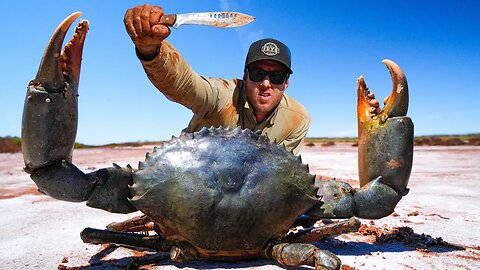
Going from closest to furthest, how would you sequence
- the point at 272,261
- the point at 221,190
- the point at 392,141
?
the point at 221,190, the point at 272,261, the point at 392,141

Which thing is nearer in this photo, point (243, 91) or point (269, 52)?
point (269, 52)

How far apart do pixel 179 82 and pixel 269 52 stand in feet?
3.14

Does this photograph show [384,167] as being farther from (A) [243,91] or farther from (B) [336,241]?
(A) [243,91]

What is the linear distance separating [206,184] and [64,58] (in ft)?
3.92

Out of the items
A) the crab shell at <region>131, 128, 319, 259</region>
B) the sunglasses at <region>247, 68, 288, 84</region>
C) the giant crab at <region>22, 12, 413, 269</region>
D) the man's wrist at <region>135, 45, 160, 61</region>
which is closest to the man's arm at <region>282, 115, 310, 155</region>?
the sunglasses at <region>247, 68, 288, 84</region>

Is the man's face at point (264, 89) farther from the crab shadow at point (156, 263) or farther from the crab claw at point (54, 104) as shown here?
the crab claw at point (54, 104)

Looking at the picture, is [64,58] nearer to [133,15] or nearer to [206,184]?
[133,15]

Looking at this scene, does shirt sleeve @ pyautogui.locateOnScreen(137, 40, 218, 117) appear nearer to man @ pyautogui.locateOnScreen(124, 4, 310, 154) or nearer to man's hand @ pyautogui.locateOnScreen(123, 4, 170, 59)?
man @ pyautogui.locateOnScreen(124, 4, 310, 154)

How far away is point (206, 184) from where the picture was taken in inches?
90.1

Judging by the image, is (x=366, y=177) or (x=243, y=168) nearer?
(x=243, y=168)

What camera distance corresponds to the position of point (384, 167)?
284 cm

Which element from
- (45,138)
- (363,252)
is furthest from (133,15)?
(363,252)

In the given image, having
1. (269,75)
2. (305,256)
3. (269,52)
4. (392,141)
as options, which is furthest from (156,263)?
(269,52)

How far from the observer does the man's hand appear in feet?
8.29
